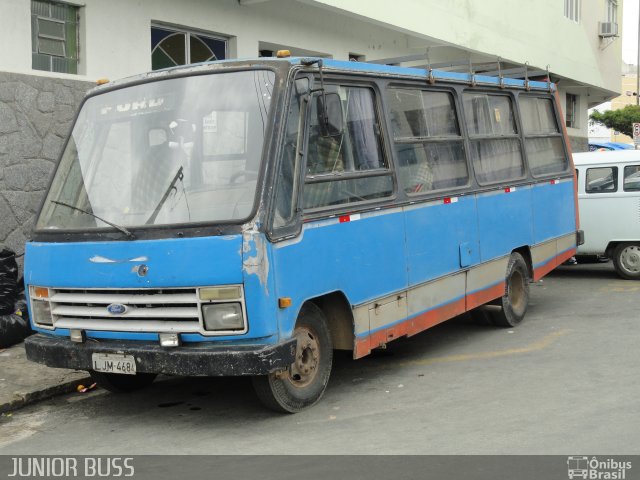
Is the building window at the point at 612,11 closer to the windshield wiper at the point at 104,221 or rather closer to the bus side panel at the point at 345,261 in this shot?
the bus side panel at the point at 345,261

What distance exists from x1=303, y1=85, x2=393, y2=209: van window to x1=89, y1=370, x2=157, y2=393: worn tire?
2.11 metres

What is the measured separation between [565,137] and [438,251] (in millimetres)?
4382

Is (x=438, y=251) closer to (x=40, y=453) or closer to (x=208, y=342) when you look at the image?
(x=208, y=342)

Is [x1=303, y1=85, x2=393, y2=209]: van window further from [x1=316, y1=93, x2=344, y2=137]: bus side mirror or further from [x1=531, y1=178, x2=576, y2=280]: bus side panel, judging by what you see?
[x1=531, y1=178, x2=576, y2=280]: bus side panel

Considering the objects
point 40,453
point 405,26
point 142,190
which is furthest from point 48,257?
point 405,26

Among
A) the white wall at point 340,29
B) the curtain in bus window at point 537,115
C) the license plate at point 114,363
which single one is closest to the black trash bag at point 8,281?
the white wall at point 340,29

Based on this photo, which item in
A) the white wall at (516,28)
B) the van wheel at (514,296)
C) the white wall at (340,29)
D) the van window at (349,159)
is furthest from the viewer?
the white wall at (516,28)

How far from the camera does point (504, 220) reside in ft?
29.5

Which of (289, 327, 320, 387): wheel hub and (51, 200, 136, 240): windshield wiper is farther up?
(51, 200, 136, 240): windshield wiper

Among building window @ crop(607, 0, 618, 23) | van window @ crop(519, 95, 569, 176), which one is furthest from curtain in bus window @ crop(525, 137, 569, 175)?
building window @ crop(607, 0, 618, 23)

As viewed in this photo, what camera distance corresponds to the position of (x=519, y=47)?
20.2m

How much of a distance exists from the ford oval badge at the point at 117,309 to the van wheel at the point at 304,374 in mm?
→ 1008

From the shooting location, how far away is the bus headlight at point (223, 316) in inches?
212
